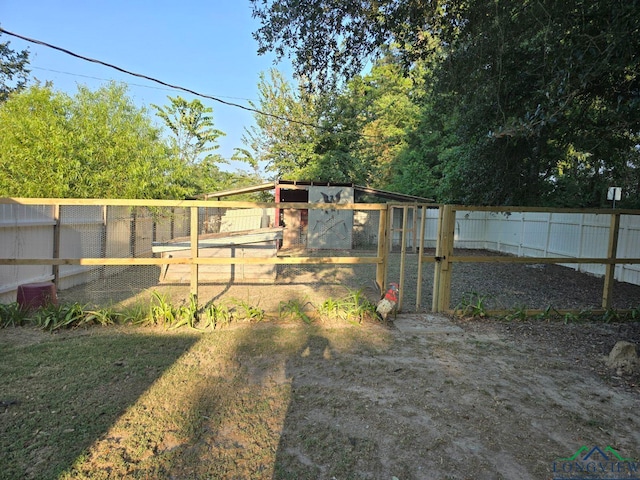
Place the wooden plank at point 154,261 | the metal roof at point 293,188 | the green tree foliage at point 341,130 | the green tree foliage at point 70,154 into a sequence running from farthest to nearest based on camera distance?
1. the green tree foliage at point 341,130
2. the metal roof at point 293,188
3. the green tree foliage at point 70,154
4. the wooden plank at point 154,261

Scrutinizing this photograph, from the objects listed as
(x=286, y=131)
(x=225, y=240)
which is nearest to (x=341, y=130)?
(x=286, y=131)

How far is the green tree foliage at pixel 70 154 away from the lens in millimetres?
6750

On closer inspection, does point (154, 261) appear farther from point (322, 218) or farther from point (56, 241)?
point (322, 218)

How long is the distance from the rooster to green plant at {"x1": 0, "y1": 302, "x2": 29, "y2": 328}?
188 inches

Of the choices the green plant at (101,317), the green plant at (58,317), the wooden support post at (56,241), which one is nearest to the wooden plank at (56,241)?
the wooden support post at (56,241)

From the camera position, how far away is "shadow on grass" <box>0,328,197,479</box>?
242cm

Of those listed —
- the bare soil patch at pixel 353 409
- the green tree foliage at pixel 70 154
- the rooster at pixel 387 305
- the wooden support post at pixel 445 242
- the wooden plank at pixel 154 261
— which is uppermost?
the green tree foliage at pixel 70 154

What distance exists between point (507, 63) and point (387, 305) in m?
4.33

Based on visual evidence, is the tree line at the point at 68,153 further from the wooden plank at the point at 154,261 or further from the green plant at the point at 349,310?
the green plant at the point at 349,310

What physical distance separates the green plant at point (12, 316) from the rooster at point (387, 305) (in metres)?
4.78

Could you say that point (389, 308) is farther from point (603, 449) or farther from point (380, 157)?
point (380, 157)

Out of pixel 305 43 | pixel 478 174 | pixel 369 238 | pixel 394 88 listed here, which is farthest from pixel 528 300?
pixel 394 88

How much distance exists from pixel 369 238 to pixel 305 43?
9507 millimetres

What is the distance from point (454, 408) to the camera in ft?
10.1
